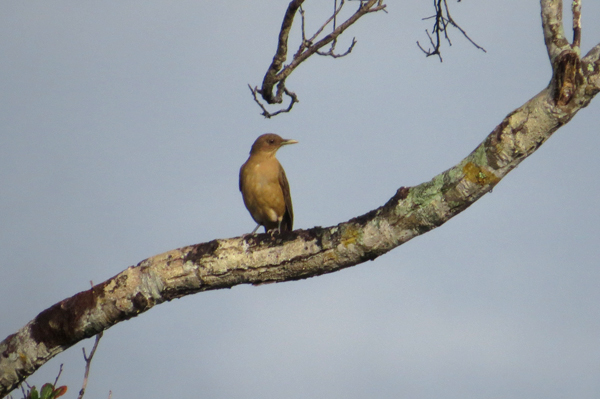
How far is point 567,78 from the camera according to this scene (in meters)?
3.72

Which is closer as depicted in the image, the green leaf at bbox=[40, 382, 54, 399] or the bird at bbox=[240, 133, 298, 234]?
the green leaf at bbox=[40, 382, 54, 399]

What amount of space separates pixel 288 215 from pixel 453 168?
436cm

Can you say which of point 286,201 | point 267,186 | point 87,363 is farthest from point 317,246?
point 286,201

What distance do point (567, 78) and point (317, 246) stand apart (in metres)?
1.80

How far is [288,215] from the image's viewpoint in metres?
8.20

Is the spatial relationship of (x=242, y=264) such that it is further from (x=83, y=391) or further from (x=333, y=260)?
(x=83, y=391)

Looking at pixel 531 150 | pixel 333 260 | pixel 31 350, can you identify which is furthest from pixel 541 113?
pixel 31 350

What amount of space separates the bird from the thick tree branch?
324cm

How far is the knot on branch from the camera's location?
12.1 feet

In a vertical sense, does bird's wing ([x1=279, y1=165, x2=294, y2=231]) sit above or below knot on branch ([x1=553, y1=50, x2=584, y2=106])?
above

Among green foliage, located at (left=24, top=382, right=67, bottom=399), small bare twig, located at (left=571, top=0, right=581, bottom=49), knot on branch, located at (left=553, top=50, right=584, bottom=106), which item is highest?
small bare twig, located at (left=571, top=0, right=581, bottom=49)

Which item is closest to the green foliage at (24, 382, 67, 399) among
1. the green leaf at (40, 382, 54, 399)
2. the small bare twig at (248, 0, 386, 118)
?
the green leaf at (40, 382, 54, 399)

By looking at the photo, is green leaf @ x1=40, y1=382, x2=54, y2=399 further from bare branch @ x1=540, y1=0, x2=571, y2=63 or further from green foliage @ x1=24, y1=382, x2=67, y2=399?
bare branch @ x1=540, y1=0, x2=571, y2=63

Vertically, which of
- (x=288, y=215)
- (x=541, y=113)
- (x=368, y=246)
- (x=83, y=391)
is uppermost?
(x=288, y=215)
